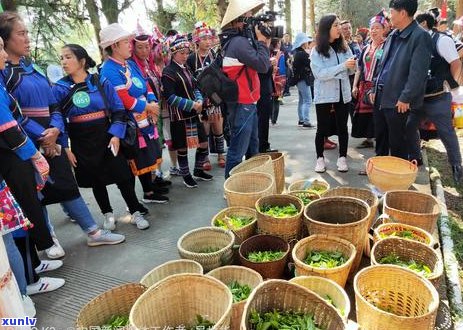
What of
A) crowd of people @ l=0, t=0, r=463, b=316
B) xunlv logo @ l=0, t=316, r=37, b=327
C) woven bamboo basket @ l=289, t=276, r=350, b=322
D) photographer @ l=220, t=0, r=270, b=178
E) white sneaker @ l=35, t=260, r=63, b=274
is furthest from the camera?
photographer @ l=220, t=0, r=270, b=178

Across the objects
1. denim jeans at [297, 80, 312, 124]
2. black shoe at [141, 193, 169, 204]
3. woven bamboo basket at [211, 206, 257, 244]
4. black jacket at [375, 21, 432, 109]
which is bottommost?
black shoe at [141, 193, 169, 204]

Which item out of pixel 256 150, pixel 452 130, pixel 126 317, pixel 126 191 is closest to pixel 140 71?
pixel 126 191

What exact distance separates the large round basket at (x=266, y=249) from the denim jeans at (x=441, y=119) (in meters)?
2.36

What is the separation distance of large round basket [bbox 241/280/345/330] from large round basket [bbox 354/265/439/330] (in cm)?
31

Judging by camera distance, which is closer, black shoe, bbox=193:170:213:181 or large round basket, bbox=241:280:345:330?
large round basket, bbox=241:280:345:330

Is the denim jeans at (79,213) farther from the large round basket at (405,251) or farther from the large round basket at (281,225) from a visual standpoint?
the large round basket at (405,251)

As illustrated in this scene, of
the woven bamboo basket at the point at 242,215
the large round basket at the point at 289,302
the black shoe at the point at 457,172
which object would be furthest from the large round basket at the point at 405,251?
the black shoe at the point at 457,172

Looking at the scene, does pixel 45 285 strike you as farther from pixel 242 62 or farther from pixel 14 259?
pixel 242 62

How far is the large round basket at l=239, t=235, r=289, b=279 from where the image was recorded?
8.38 ft

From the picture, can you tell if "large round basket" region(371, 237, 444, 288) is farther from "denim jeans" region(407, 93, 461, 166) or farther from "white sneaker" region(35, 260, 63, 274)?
"white sneaker" region(35, 260, 63, 274)

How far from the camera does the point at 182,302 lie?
2.19 m

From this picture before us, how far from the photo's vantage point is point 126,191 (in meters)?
3.72

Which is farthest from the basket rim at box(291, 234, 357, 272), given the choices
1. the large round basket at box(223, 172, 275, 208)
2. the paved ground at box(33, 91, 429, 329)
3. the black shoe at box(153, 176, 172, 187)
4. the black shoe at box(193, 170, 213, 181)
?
the black shoe at box(153, 176, 172, 187)

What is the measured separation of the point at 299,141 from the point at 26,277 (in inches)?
186
